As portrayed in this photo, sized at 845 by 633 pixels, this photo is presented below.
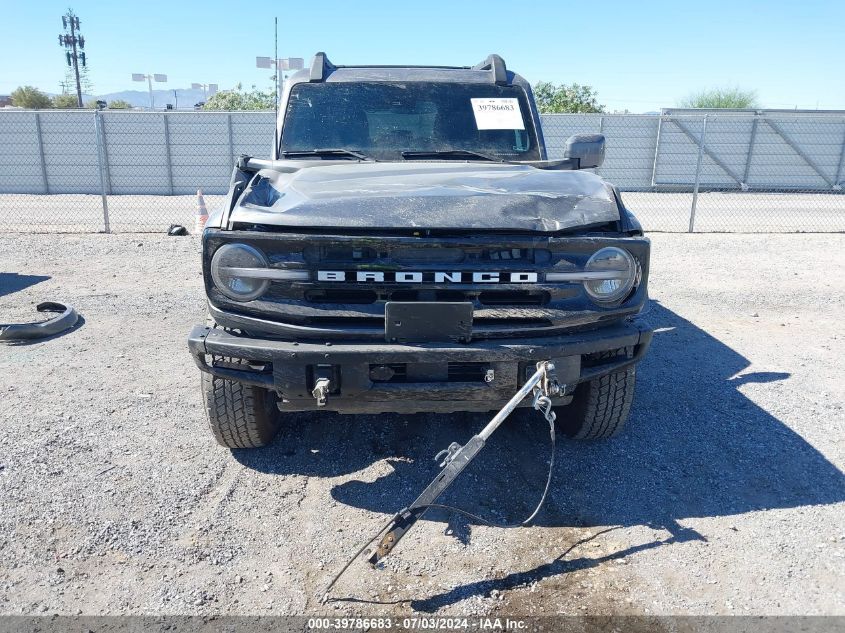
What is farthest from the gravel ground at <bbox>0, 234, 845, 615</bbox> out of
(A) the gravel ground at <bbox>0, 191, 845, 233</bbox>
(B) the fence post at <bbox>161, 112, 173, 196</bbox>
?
(B) the fence post at <bbox>161, 112, 173, 196</bbox>

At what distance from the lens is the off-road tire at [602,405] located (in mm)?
3461

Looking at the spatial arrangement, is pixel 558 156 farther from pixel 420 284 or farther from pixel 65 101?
pixel 65 101

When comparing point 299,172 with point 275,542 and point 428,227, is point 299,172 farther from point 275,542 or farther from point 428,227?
point 275,542

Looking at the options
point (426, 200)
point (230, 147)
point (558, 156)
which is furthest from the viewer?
point (558, 156)

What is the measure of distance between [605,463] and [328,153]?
8.31ft

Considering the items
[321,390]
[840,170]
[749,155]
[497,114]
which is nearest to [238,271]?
[321,390]

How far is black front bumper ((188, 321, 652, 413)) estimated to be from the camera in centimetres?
285

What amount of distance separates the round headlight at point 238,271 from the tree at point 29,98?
1937 inches

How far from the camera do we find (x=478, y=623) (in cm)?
243

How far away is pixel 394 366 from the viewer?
2.95 metres

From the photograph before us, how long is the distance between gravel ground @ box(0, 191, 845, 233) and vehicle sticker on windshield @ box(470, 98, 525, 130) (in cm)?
853

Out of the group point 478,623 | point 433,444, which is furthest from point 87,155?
point 478,623

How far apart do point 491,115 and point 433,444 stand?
2.29 metres

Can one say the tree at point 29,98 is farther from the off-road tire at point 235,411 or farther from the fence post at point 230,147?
the off-road tire at point 235,411
